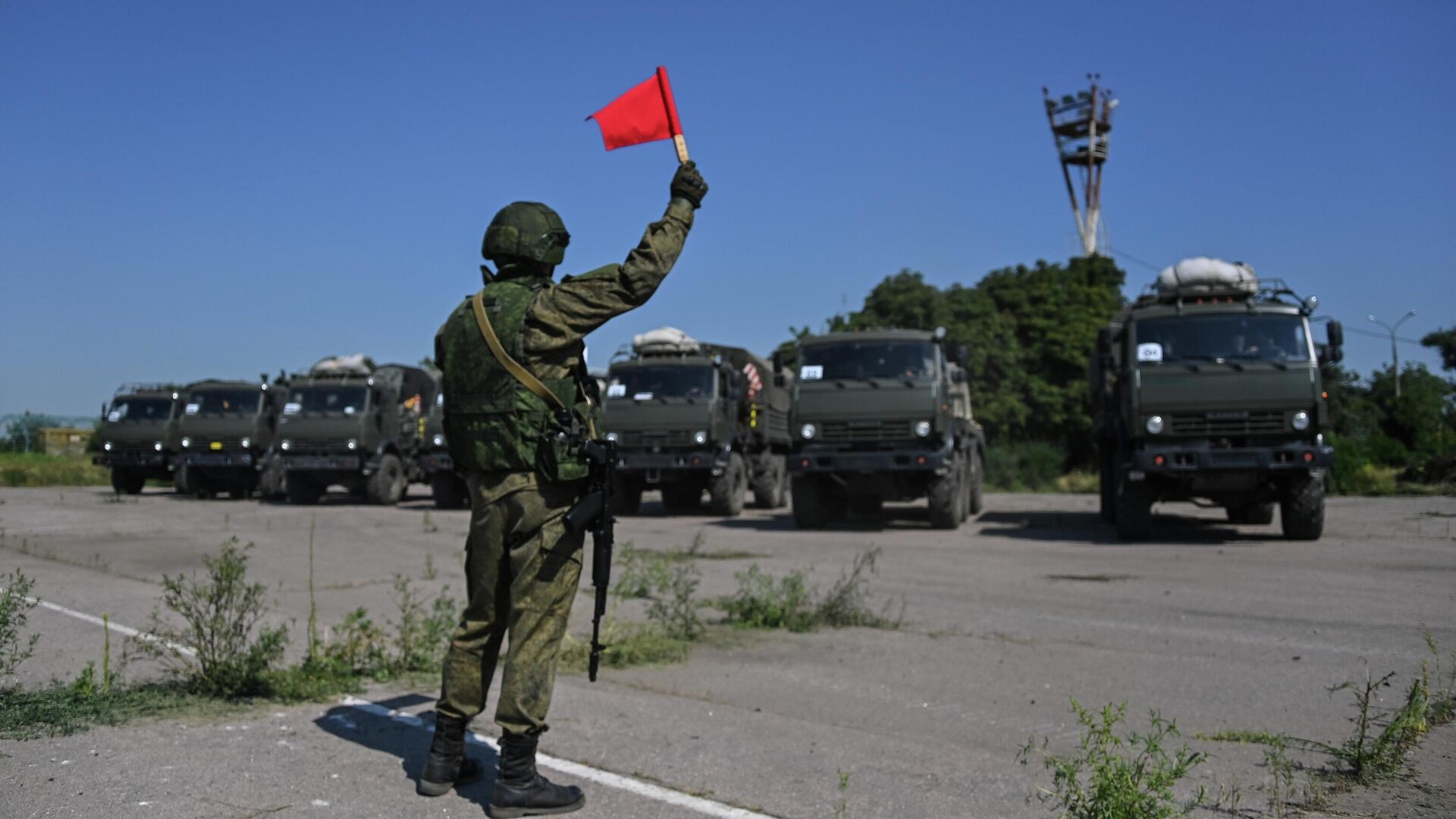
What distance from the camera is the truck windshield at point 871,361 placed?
52.6 feet

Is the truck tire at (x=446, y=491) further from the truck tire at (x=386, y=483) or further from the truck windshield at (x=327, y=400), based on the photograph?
the truck windshield at (x=327, y=400)

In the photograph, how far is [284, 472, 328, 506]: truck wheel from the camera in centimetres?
2362

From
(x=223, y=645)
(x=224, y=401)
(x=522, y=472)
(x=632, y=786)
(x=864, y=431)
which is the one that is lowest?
(x=632, y=786)

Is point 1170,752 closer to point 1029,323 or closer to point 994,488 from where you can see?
point 994,488

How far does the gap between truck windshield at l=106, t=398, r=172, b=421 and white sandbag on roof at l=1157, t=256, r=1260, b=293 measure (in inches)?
828

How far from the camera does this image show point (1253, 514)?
52.3ft

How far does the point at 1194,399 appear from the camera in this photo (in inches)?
506

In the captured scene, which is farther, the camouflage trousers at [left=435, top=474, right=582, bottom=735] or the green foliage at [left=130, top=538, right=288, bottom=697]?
the green foliage at [left=130, top=538, right=288, bottom=697]

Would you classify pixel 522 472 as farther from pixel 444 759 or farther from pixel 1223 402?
pixel 1223 402

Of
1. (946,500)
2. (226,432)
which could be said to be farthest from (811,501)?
(226,432)

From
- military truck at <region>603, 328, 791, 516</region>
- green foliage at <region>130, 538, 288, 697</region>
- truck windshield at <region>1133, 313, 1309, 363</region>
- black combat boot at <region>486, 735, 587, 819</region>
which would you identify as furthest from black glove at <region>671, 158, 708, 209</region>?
military truck at <region>603, 328, 791, 516</region>

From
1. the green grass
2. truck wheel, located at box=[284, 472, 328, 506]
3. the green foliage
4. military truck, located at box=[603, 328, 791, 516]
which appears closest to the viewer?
the green foliage

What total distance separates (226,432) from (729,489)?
11149mm

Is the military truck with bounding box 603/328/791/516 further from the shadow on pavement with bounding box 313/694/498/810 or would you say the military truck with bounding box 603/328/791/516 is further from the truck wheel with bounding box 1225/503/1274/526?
the shadow on pavement with bounding box 313/694/498/810
